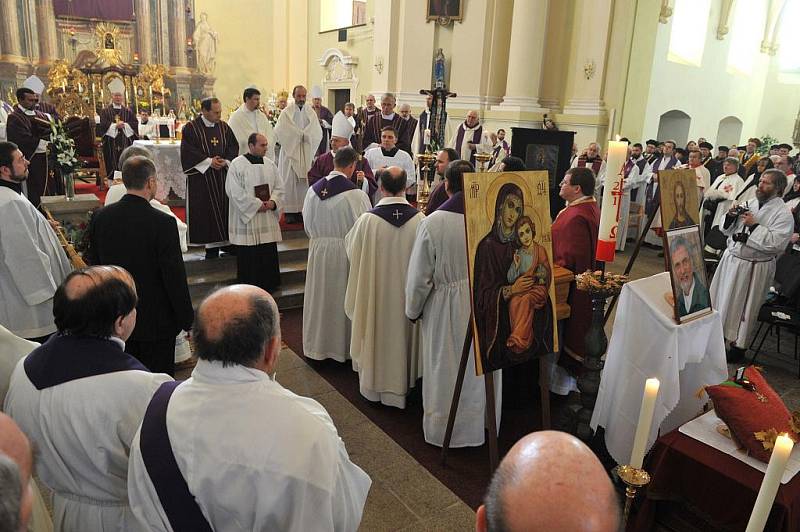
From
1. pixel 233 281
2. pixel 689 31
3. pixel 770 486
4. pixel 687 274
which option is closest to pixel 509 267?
pixel 687 274

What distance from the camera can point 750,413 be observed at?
2.61m

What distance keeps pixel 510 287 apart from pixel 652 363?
944 millimetres

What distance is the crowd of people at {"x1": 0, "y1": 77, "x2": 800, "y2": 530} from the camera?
1603mm

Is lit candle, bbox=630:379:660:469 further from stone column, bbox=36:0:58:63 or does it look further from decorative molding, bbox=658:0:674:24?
stone column, bbox=36:0:58:63

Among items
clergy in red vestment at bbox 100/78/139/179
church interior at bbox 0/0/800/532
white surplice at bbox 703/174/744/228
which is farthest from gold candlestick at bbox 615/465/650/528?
clergy in red vestment at bbox 100/78/139/179

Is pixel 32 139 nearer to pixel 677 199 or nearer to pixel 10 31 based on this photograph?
pixel 677 199

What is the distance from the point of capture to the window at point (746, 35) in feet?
54.5

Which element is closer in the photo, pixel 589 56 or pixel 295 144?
pixel 295 144

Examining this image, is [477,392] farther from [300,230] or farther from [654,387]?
[300,230]

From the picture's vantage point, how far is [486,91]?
13477mm

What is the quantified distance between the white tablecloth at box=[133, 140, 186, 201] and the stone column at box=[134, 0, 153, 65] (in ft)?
37.1

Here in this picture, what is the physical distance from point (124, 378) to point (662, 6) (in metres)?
13.1

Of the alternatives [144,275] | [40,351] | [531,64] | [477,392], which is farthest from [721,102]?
[40,351]

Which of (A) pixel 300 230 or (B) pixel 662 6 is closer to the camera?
(A) pixel 300 230
